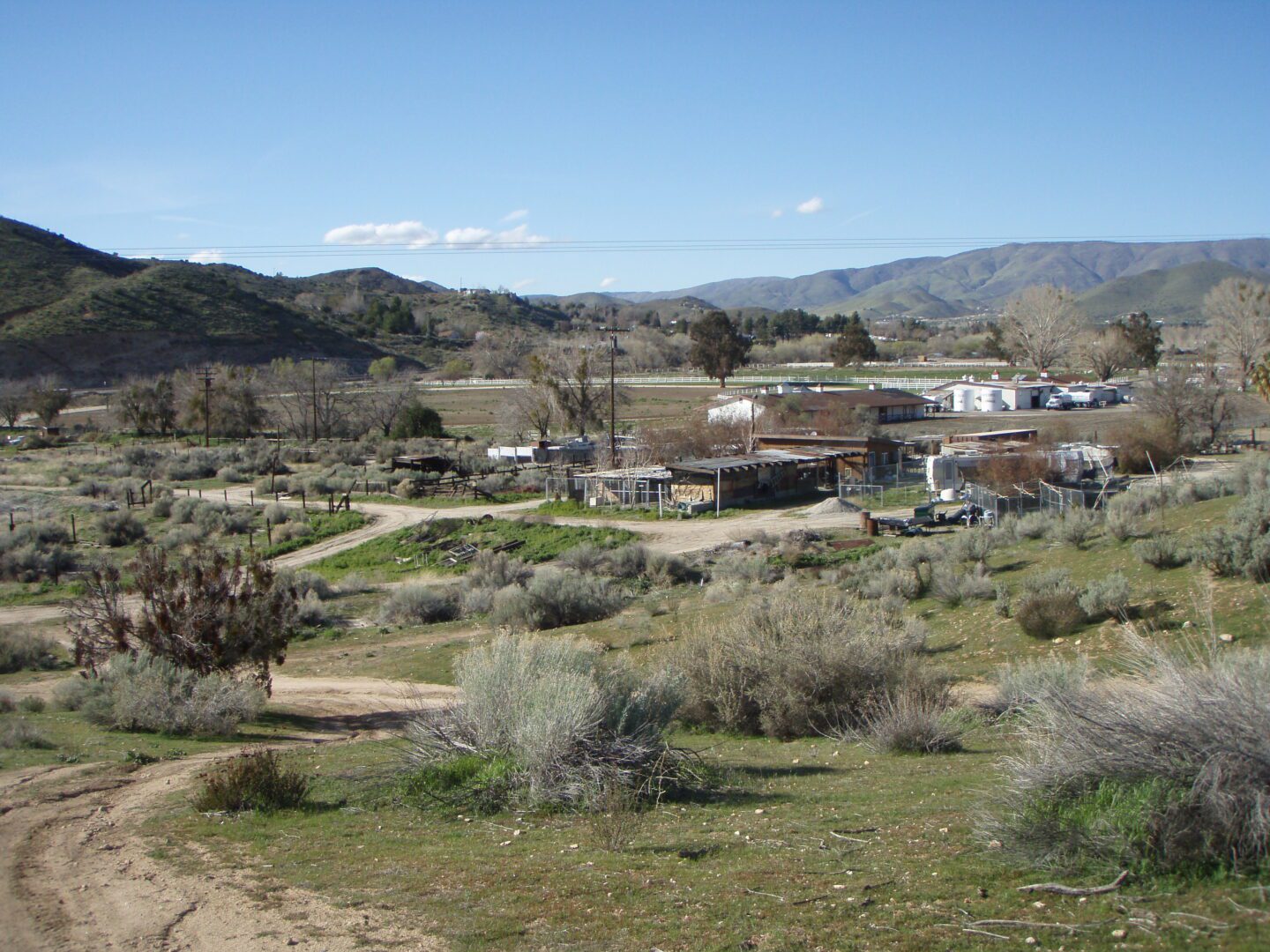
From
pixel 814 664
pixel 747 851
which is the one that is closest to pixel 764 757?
pixel 814 664

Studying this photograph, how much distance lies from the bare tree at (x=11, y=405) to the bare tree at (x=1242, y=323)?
9346 cm

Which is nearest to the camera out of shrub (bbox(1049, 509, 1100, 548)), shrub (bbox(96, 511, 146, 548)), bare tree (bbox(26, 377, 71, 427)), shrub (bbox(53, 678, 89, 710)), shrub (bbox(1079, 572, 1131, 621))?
shrub (bbox(1079, 572, 1131, 621))

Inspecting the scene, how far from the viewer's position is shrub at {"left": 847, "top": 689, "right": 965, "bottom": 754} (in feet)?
36.2

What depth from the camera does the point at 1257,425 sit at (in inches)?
2714

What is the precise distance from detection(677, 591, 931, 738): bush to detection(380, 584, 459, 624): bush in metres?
15.2

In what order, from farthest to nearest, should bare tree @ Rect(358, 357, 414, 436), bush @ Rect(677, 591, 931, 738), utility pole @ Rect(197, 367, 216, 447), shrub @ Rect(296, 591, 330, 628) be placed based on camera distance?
bare tree @ Rect(358, 357, 414, 436) < utility pole @ Rect(197, 367, 216, 447) < shrub @ Rect(296, 591, 330, 628) < bush @ Rect(677, 591, 931, 738)

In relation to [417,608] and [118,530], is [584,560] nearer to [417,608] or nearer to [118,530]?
[417,608]

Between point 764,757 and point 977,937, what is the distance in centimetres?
641

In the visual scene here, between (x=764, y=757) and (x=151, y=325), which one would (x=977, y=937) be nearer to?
A: (x=764, y=757)

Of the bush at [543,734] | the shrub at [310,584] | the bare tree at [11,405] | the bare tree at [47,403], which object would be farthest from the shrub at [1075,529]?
the bare tree at [11,405]

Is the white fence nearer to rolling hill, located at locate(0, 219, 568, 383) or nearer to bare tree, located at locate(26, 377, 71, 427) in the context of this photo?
rolling hill, located at locate(0, 219, 568, 383)

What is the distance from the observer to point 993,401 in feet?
276

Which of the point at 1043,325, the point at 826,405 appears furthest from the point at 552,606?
the point at 1043,325

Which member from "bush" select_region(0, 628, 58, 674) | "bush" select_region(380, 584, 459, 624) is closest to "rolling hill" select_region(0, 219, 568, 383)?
"bush" select_region(380, 584, 459, 624)
